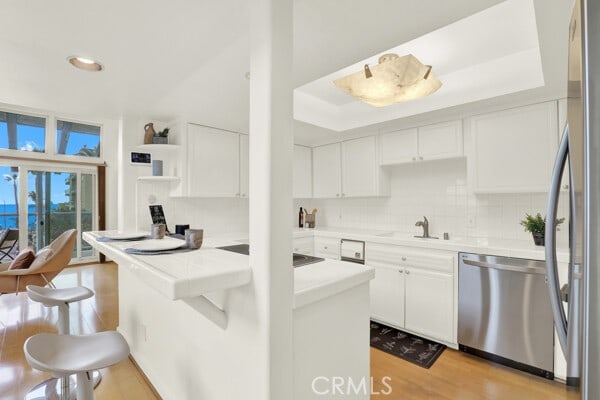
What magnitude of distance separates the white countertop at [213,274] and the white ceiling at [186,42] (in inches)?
39.8

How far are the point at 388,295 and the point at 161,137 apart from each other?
2.72m

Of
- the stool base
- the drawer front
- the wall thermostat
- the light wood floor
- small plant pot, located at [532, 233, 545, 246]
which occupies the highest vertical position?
the wall thermostat

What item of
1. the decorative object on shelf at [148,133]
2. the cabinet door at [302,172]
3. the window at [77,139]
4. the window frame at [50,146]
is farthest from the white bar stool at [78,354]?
the window at [77,139]

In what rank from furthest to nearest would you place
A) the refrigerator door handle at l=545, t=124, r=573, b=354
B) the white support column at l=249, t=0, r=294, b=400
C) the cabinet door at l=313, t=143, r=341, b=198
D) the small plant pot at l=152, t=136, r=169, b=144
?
the cabinet door at l=313, t=143, r=341, b=198 → the small plant pot at l=152, t=136, r=169, b=144 → the white support column at l=249, t=0, r=294, b=400 → the refrigerator door handle at l=545, t=124, r=573, b=354

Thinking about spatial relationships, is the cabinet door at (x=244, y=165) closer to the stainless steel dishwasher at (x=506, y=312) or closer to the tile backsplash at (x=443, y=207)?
the tile backsplash at (x=443, y=207)

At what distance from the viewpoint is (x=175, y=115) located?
2760 mm

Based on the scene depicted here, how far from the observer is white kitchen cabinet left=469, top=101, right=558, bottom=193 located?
7.54 ft

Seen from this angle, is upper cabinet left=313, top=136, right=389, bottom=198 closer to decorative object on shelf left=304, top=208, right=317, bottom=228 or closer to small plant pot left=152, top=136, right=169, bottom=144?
decorative object on shelf left=304, top=208, right=317, bottom=228

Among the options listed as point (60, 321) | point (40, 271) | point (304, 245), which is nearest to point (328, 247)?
point (304, 245)

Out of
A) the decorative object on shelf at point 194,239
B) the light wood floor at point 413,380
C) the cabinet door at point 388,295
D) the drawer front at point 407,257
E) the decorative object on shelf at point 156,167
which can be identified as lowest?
the light wood floor at point 413,380

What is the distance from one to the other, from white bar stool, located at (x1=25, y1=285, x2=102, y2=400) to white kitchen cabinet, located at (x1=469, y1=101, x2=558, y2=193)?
3.35 m

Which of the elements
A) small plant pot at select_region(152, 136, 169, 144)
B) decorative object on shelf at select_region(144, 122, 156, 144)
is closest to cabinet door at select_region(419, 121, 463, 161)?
small plant pot at select_region(152, 136, 169, 144)

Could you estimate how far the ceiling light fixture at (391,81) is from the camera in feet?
6.21

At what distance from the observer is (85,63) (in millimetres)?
1711
